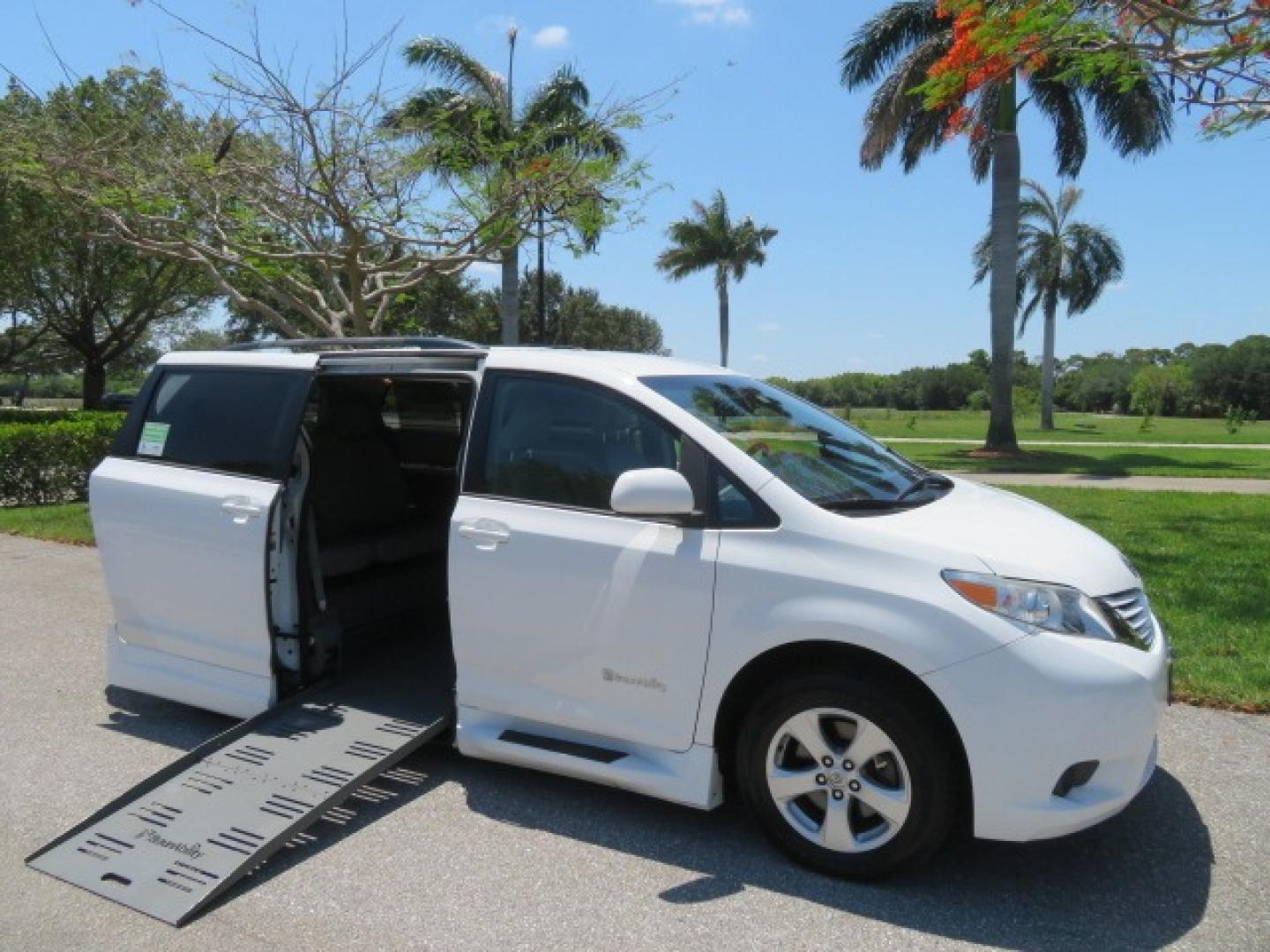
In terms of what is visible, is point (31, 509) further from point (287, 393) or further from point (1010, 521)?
point (1010, 521)

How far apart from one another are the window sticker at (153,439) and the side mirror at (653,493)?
2757mm

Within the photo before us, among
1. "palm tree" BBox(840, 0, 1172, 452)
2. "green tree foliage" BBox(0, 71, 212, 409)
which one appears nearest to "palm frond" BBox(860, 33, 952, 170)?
"palm tree" BBox(840, 0, 1172, 452)

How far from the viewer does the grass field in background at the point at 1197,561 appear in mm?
5484

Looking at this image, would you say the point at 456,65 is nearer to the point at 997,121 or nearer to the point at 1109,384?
the point at 997,121

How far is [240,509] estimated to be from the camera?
4496 mm

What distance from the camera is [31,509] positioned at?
41.5 feet

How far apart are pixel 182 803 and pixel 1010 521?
11.1ft

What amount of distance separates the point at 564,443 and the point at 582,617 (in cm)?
73

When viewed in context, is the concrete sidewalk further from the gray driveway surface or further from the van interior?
the gray driveway surface

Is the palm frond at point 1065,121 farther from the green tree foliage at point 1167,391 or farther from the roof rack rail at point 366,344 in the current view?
the green tree foliage at point 1167,391

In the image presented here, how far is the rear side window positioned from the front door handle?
1.16 m

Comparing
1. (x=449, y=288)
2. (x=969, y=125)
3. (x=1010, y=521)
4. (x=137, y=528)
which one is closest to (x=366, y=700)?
(x=137, y=528)

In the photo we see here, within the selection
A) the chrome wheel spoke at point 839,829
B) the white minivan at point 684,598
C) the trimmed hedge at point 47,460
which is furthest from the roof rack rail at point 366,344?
the trimmed hedge at point 47,460

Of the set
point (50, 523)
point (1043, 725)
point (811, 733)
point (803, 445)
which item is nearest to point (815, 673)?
point (811, 733)
